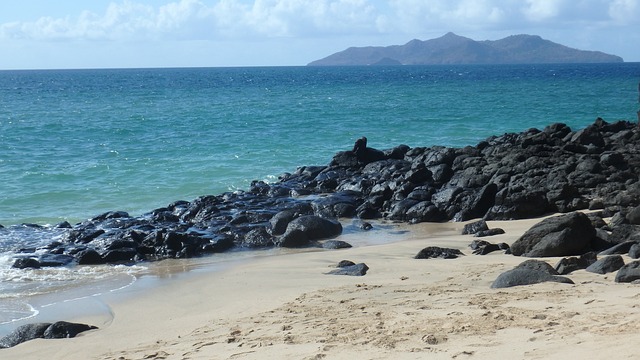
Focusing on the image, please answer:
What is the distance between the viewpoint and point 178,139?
3706 centimetres

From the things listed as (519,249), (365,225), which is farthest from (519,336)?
(365,225)

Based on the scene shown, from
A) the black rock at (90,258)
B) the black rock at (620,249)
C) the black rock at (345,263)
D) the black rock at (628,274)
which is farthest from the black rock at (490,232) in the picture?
the black rock at (90,258)

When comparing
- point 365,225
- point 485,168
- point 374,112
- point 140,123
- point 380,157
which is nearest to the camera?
point 365,225

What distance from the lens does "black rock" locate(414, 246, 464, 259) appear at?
12414mm

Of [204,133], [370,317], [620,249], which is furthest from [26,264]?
[204,133]

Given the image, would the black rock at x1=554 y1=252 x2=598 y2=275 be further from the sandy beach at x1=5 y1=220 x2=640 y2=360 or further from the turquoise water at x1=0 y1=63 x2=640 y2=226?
the turquoise water at x1=0 y1=63 x2=640 y2=226

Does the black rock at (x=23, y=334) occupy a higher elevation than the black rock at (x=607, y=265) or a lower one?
lower

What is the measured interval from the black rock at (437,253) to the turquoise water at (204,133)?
389 inches

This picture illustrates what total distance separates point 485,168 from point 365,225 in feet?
15.0

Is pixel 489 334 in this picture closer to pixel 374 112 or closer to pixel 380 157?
pixel 380 157

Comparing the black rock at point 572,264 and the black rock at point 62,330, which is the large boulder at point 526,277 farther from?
the black rock at point 62,330

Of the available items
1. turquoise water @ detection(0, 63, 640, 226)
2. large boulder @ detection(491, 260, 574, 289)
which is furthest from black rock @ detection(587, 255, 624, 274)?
turquoise water @ detection(0, 63, 640, 226)

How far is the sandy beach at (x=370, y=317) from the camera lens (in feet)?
22.7

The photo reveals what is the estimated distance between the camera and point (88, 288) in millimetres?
12508
